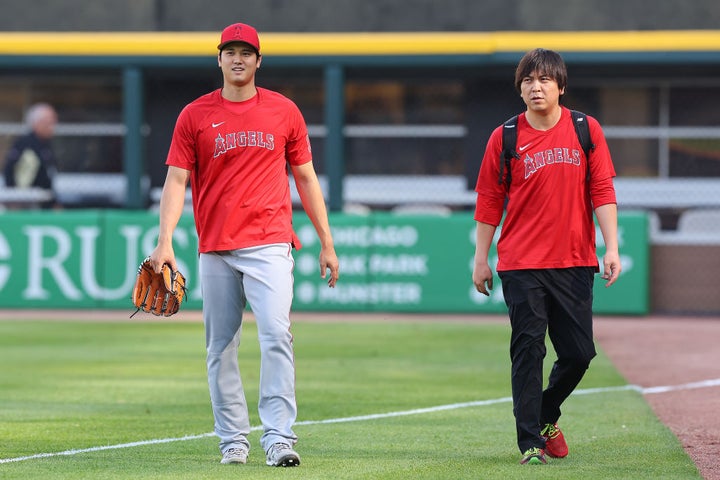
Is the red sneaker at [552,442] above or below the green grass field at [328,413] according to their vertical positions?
above

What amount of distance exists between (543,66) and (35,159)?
13.2 meters

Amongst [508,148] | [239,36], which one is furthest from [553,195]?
[239,36]

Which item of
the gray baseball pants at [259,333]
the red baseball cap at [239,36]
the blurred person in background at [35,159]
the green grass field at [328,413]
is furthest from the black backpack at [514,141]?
the blurred person in background at [35,159]

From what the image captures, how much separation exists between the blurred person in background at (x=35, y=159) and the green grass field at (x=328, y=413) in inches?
181

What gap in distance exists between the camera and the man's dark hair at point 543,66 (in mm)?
6602

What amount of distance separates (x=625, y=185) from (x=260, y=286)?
44.3 ft

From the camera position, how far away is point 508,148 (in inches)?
265

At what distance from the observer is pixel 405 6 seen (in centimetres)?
1891

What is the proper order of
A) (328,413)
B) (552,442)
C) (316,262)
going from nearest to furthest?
(552,442) → (328,413) → (316,262)

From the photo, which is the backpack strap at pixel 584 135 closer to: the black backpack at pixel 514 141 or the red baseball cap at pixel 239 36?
the black backpack at pixel 514 141

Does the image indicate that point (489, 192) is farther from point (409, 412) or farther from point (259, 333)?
point (409, 412)

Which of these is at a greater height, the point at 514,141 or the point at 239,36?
the point at 239,36

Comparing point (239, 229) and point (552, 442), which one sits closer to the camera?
point (239, 229)

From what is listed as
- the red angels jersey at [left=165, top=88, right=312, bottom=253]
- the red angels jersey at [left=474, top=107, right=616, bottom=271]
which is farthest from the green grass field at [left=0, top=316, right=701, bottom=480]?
the red angels jersey at [left=165, top=88, right=312, bottom=253]
